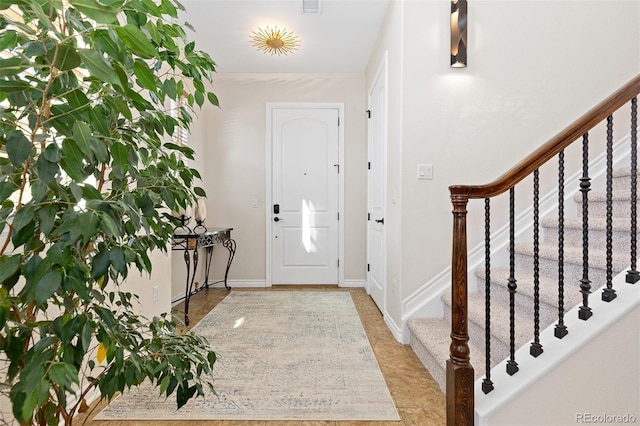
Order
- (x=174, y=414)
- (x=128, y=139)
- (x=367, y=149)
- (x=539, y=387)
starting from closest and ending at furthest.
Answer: (x=128, y=139) < (x=539, y=387) < (x=174, y=414) < (x=367, y=149)

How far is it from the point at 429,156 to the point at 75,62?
7.91ft

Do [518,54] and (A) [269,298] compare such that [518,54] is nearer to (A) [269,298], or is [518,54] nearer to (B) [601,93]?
(B) [601,93]

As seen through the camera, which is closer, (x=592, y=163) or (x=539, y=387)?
(x=539, y=387)

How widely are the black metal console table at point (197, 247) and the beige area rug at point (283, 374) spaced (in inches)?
17.4

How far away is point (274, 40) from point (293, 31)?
21cm

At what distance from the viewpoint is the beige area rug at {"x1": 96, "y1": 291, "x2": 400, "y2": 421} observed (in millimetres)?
1794

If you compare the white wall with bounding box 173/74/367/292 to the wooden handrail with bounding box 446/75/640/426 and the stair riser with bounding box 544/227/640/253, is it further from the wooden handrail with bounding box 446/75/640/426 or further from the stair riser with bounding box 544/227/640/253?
the wooden handrail with bounding box 446/75/640/426

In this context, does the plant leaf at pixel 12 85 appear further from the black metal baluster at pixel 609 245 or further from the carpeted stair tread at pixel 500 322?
the carpeted stair tread at pixel 500 322

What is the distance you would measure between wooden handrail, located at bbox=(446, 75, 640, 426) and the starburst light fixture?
2768 mm

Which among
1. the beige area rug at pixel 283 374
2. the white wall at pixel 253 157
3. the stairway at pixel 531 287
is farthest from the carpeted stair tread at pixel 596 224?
the white wall at pixel 253 157

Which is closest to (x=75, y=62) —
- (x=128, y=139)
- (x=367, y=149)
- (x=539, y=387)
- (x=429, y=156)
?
(x=128, y=139)

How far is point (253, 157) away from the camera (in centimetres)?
471

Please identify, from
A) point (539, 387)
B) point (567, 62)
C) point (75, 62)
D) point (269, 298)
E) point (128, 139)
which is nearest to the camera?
point (75, 62)

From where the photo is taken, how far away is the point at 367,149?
14.9 feet
